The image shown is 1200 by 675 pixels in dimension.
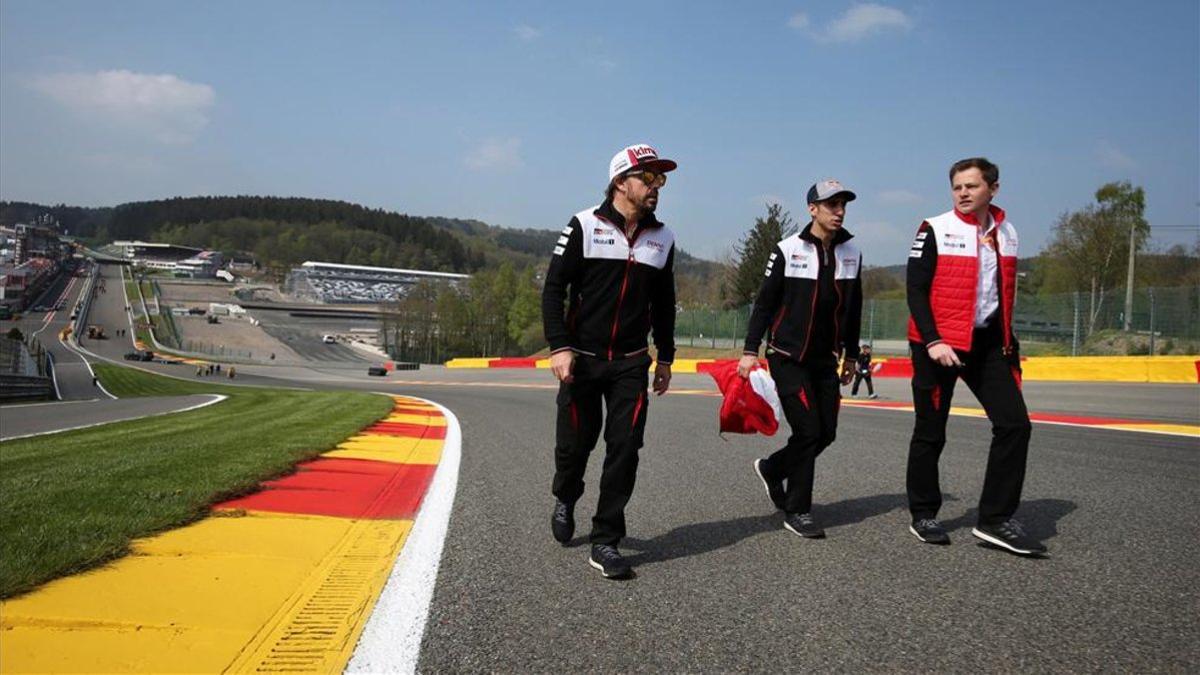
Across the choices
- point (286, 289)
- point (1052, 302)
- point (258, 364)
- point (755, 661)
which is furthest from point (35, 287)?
point (755, 661)

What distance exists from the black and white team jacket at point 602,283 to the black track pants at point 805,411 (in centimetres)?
97

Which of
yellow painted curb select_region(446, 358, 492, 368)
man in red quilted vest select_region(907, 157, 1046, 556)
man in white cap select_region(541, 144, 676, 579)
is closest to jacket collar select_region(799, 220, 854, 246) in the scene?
man in red quilted vest select_region(907, 157, 1046, 556)

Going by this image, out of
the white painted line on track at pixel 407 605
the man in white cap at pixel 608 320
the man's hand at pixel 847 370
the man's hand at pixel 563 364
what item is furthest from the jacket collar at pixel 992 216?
the white painted line on track at pixel 407 605

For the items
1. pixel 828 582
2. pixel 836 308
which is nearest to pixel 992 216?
pixel 836 308

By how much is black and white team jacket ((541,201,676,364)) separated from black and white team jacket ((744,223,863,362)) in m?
0.92

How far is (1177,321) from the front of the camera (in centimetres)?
2150

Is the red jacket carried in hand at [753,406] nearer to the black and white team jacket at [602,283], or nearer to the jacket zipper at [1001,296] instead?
the black and white team jacket at [602,283]

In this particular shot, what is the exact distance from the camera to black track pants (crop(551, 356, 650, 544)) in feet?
12.2

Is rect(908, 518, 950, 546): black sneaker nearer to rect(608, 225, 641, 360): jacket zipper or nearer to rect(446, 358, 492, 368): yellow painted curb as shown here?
rect(608, 225, 641, 360): jacket zipper

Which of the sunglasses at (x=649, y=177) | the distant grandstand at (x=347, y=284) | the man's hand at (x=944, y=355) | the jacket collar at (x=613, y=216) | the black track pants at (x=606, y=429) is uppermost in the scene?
the distant grandstand at (x=347, y=284)

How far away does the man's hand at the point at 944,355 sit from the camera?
3.98 m

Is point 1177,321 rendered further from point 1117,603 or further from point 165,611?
point 165,611

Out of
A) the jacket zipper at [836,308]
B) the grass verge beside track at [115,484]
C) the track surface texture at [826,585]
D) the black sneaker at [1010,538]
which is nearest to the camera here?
the track surface texture at [826,585]

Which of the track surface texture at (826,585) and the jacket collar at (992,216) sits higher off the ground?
the jacket collar at (992,216)
